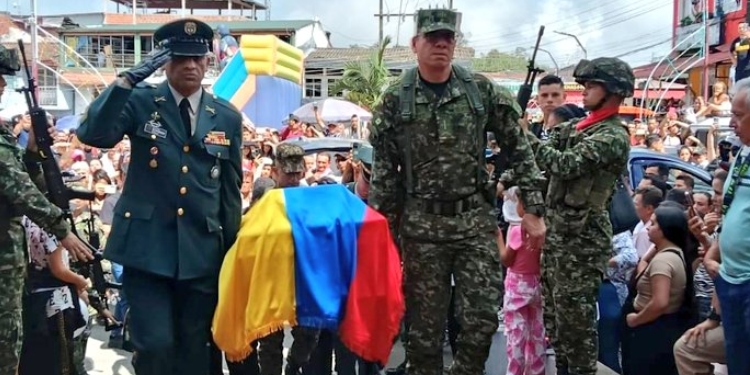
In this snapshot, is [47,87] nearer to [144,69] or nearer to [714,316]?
[144,69]

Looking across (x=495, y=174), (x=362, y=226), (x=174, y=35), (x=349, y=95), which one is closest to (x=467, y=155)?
(x=495, y=174)

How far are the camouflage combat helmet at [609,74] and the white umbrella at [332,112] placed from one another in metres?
16.4

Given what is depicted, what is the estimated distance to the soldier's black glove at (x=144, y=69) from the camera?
3.83 metres

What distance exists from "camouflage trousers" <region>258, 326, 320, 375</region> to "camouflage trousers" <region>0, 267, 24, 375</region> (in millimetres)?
1465

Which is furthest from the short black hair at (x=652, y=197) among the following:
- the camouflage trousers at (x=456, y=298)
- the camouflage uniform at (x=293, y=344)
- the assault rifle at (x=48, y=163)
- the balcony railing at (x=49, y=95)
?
the balcony railing at (x=49, y=95)

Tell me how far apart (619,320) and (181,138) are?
129 inches

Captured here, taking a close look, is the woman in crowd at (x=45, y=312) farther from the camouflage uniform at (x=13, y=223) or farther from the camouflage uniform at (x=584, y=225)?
the camouflage uniform at (x=584, y=225)

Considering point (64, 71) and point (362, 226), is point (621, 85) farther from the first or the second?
point (64, 71)

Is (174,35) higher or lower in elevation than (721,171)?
higher

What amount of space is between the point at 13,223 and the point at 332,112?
17610mm

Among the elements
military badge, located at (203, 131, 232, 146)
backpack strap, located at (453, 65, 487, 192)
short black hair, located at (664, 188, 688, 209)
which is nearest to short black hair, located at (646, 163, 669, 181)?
short black hair, located at (664, 188, 688, 209)

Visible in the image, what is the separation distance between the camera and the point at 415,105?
4305 mm

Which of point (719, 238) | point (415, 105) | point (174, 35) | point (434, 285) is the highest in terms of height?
point (174, 35)

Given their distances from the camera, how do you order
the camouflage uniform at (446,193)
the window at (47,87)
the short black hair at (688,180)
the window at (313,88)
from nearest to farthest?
1. the camouflage uniform at (446,193)
2. the short black hair at (688,180)
3. the window at (47,87)
4. the window at (313,88)
